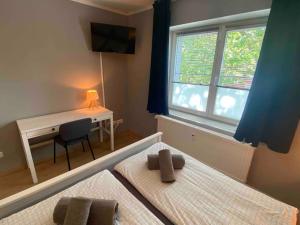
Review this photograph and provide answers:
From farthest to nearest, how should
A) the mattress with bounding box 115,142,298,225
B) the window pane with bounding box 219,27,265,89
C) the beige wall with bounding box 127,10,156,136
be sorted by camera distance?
the beige wall with bounding box 127,10,156,136, the window pane with bounding box 219,27,265,89, the mattress with bounding box 115,142,298,225

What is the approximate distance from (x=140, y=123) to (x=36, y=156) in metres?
1.73

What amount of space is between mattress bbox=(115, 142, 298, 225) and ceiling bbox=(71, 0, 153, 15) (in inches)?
89.6

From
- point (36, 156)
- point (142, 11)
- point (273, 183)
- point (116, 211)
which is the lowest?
point (36, 156)

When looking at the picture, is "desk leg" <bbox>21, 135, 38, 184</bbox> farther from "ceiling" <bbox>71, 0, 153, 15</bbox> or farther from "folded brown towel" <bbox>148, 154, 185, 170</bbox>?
"ceiling" <bbox>71, 0, 153, 15</bbox>

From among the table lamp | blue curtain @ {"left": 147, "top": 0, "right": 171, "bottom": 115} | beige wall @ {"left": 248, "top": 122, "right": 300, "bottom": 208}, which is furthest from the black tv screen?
beige wall @ {"left": 248, "top": 122, "right": 300, "bottom": 208}

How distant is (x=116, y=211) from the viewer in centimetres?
96

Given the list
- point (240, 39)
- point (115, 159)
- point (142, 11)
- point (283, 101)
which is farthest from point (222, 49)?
point (115, 159)

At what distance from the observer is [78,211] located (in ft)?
2.81

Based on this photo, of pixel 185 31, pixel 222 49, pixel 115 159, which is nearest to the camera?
pixel 115 159

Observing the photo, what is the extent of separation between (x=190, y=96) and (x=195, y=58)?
0.55 m

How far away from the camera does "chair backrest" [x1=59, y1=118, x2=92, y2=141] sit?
1968mm

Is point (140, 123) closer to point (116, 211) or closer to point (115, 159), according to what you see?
point (115, 159)

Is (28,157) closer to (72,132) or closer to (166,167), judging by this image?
(72,132)

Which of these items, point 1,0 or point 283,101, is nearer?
point 283,101
